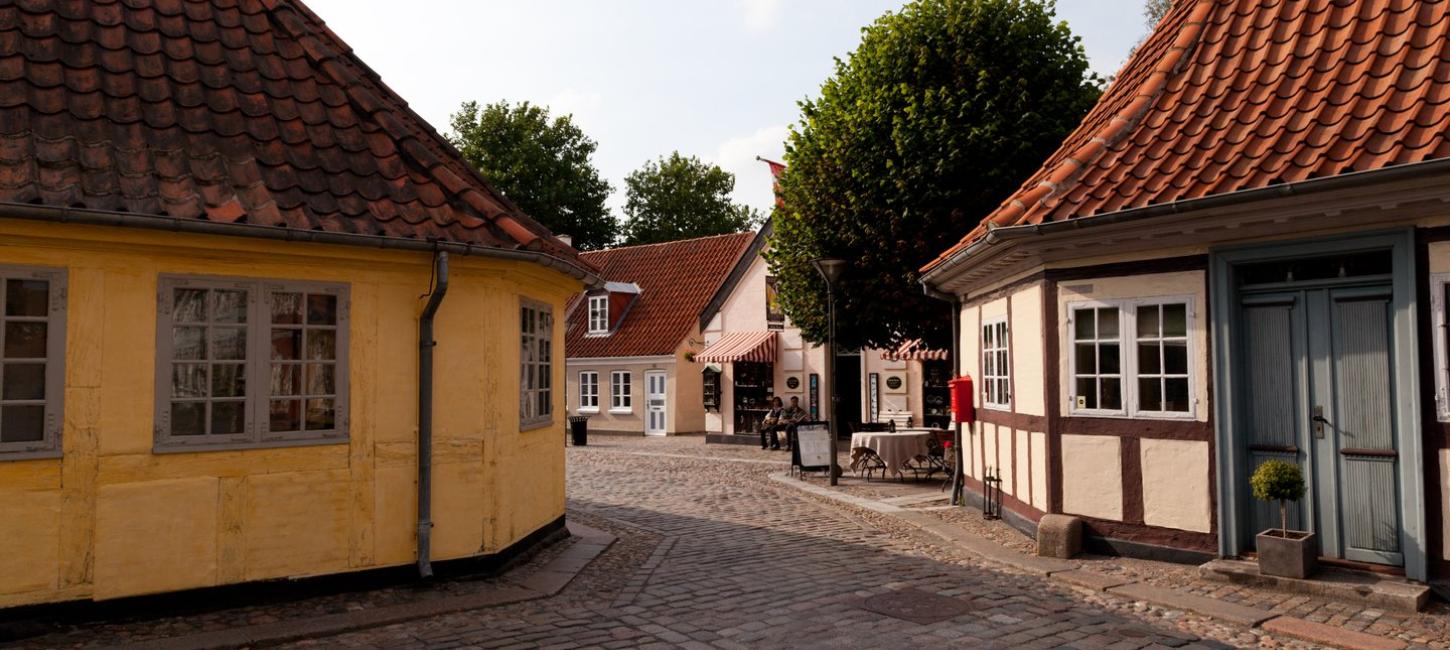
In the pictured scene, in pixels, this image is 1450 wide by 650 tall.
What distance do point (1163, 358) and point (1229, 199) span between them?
1.72m

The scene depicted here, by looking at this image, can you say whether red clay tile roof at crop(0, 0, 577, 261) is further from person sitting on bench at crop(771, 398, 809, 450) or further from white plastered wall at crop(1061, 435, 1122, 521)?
person sitting on bench at crop(771, 398, 809, 450)

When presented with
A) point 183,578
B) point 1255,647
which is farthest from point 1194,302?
point 183,578

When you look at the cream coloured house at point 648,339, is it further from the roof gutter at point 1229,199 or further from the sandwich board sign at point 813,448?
the roof gutter at point 1229,199

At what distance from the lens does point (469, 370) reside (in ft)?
28.3

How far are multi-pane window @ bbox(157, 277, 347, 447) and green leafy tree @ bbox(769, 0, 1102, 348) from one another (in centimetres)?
1191

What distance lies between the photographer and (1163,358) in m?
8.88

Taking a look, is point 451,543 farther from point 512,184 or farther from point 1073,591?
point 512,184

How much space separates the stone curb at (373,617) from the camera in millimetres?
6578

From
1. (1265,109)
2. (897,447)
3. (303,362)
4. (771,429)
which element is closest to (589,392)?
(771,429)

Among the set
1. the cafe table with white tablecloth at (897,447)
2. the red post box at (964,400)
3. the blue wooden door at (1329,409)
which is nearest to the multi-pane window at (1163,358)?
the blue wooden door at (1329,409)

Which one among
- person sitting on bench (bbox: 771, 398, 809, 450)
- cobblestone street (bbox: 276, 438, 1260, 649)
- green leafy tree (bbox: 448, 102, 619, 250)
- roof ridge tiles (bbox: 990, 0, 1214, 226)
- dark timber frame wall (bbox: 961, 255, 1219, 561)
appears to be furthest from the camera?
green leafy tree (bbox: 448, 102, 619, 250)

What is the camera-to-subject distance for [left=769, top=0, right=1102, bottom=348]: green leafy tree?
17.2 meters

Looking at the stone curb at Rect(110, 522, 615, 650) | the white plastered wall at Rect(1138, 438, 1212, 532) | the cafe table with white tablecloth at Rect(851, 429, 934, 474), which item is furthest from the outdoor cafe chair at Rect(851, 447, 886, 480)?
the stone curb at Rect(110, 522, 615, 650)

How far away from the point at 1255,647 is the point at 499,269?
646 centimetres
